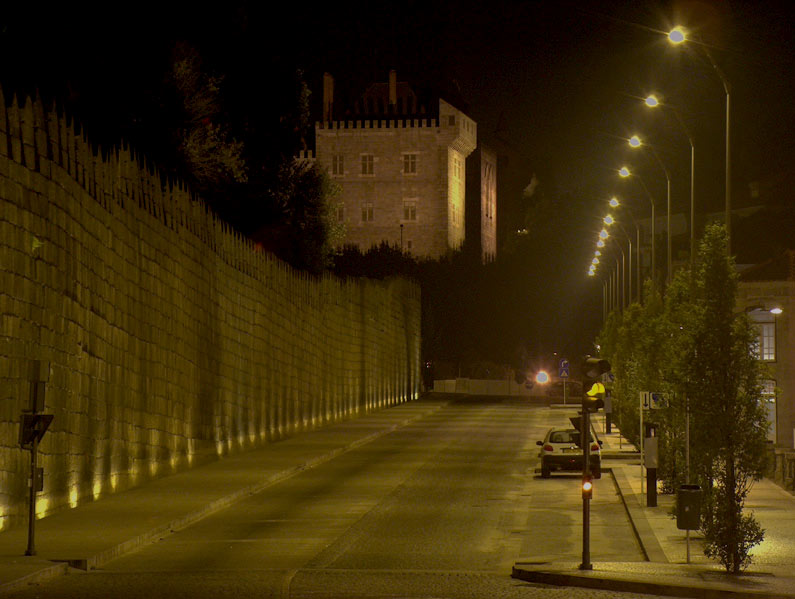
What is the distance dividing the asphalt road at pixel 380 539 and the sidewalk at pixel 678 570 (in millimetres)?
355

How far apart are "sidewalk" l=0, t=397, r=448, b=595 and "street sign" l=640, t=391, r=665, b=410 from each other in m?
8.48

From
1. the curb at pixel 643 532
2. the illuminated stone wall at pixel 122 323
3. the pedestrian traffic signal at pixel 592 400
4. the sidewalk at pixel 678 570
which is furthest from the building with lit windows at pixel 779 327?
the pedestrian traffic signal at pixel 592 400

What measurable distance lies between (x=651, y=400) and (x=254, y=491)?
8643 mm

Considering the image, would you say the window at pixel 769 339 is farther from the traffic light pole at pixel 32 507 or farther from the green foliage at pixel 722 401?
the traffic light pole at pixel 32 507

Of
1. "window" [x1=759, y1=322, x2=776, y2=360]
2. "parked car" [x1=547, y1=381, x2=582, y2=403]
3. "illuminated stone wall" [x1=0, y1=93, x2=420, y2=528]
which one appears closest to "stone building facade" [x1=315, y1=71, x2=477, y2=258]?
"parked car" [x1=547, y1=381, x2=582, y2=403]

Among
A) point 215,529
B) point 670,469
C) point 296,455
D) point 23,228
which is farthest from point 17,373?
point 296,455

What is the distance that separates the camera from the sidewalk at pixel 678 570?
1605cm

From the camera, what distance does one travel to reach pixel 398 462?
40.7 meters

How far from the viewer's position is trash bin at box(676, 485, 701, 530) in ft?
58.9

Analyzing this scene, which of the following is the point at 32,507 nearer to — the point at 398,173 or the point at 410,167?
the point at 410,167

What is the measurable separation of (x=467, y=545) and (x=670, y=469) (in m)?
8.96

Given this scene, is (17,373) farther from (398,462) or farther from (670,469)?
(398,462)

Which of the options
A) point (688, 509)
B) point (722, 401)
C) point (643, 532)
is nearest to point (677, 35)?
point (643, 532)

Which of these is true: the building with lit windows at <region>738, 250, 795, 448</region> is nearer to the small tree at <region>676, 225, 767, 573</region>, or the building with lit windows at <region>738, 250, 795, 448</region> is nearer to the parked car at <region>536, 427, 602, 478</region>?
the parked car at <region>536, 427, 602, 478</region>
